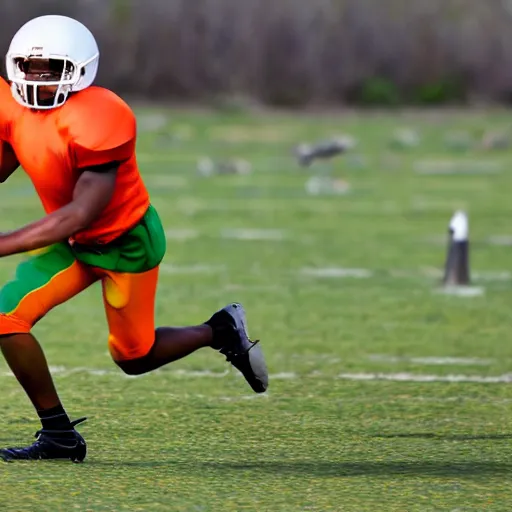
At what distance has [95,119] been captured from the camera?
516cm

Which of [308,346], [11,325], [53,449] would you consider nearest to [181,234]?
[308,346]

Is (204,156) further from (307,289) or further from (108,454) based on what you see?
(108,454)

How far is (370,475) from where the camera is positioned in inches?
207

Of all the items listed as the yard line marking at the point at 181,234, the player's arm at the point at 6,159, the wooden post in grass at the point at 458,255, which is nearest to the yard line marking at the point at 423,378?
the player's arm at the point at 6,159

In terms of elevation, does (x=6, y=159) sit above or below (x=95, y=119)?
below

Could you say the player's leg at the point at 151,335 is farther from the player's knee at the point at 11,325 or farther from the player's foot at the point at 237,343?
the player's knee at the point at 11,325

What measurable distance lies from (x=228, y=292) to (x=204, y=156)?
15920 mm

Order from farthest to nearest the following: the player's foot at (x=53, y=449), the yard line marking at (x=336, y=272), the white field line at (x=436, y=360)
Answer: the yard line marking at (x=336, y=272) → the white field line at (x=436, y=360) → the player's foot at (x=53, y=449)

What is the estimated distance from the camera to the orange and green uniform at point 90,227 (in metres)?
5.18

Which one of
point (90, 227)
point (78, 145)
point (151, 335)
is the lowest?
point (151, 335)

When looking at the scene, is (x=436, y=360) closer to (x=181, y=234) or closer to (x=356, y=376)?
(x=356, y=376)

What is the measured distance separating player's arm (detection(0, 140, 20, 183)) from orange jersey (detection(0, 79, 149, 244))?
0.07m

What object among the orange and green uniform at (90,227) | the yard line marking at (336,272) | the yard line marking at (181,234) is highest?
the orange and green uniform at (90,227)

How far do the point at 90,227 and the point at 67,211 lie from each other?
0.80 ft
